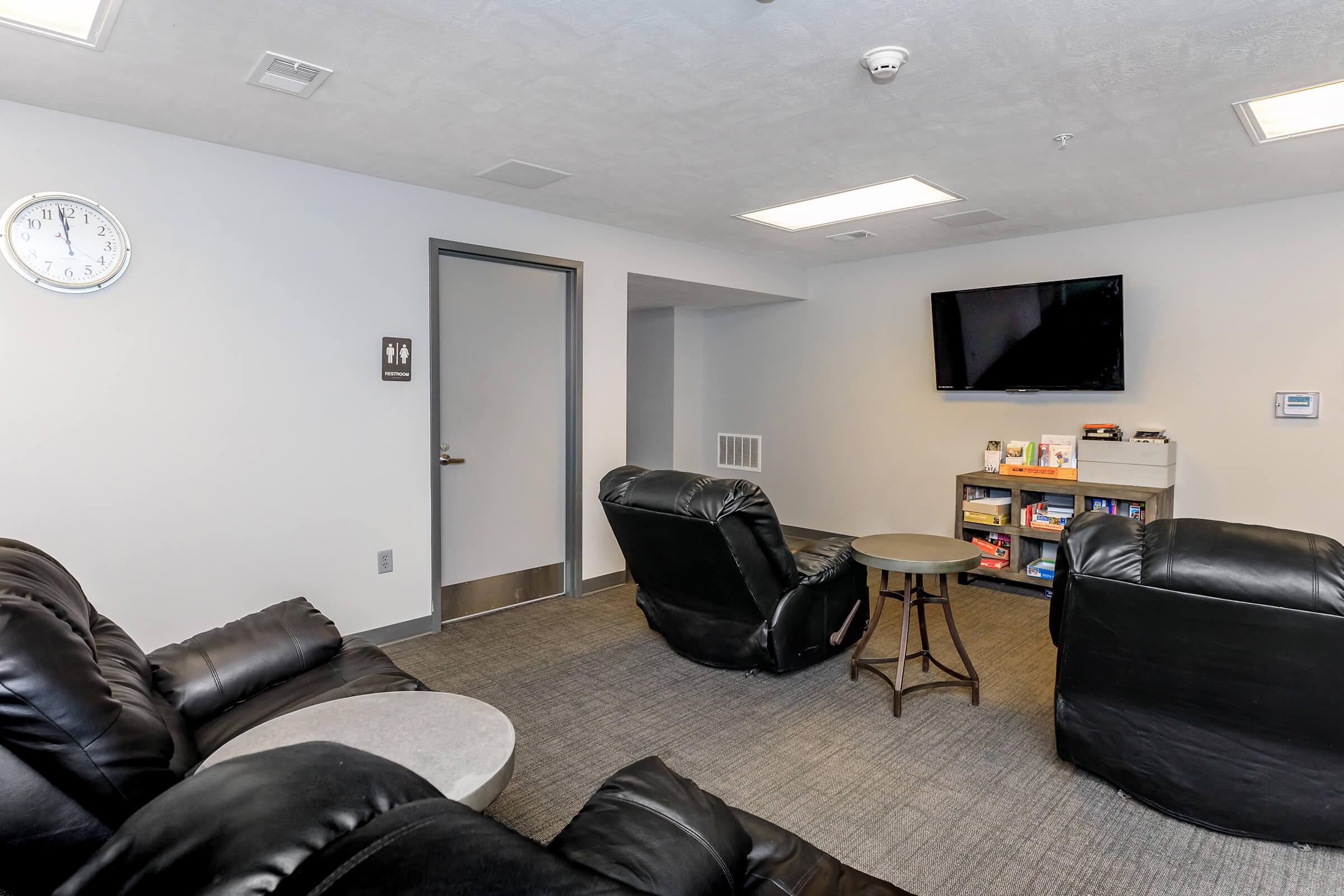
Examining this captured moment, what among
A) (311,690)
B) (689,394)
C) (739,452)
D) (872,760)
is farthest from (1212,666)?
(689,394)

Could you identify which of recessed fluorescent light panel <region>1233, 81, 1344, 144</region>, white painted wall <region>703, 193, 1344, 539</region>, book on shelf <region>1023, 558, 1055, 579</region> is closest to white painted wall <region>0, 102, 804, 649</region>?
white painted wall <region>703, 193, 1344, 539</region>

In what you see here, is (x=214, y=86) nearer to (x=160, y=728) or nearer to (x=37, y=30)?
(x=37, y=30)

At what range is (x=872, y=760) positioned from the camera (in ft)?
9.06

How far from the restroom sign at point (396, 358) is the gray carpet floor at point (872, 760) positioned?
150 centimetres

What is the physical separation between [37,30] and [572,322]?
2.93 meters

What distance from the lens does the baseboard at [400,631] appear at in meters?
4.00

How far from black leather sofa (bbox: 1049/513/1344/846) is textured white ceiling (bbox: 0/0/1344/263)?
1608 mm

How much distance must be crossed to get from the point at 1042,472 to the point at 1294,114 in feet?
8.55

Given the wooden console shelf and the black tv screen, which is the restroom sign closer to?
the wooden console shelf

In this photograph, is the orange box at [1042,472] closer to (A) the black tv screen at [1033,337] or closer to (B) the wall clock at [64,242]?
(A) the black tv screen at [1033,337]

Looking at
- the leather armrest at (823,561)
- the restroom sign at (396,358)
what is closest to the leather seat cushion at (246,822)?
the leather armrest at (823,561)

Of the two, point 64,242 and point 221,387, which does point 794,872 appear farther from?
point 64,242

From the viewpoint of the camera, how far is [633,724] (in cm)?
Answer: 305

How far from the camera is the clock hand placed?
300 centimetres
